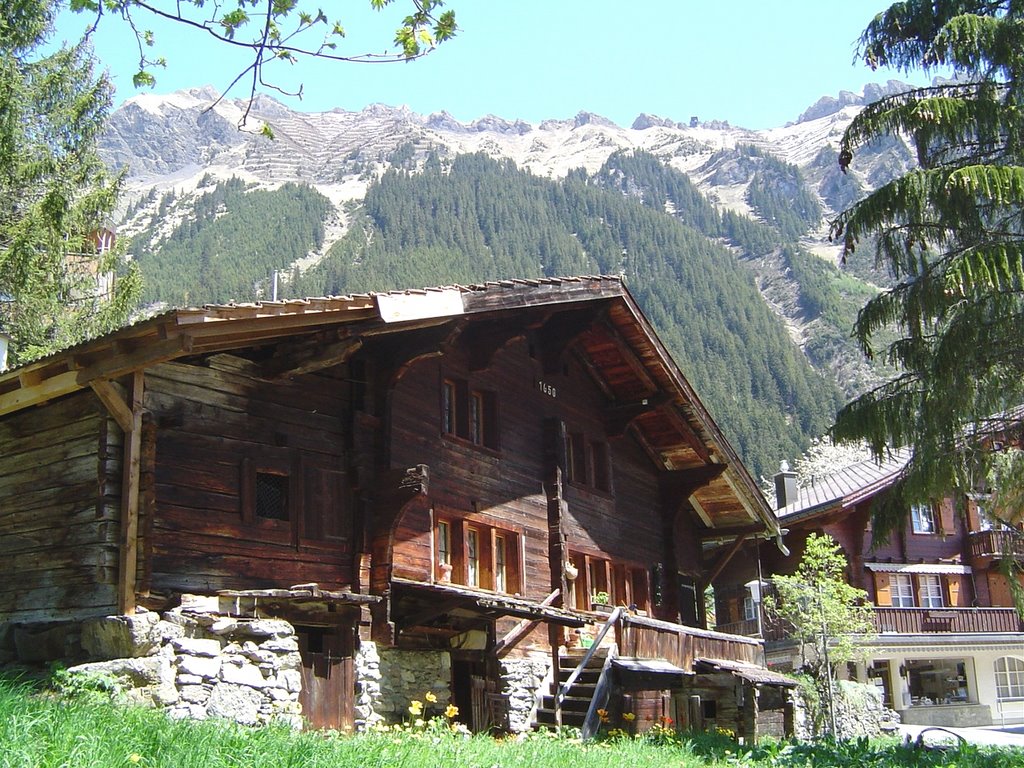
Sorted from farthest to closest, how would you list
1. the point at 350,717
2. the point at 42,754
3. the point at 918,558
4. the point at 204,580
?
the point at 918,558 < the point at 350,717 < the point at 204,580 < the point at 42,754

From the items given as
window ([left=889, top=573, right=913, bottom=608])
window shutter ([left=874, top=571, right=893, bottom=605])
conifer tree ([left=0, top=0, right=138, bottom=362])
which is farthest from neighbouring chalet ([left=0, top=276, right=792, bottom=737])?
window ([left=889, top=573, right=913, bottom=608])

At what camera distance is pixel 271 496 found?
1477cm

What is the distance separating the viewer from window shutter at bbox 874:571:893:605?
38.6 meters

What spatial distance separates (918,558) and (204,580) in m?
32.3

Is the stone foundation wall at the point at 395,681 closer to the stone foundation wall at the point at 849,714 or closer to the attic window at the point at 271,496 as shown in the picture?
the attic window at the point at 271,496

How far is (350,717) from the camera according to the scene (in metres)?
14.5

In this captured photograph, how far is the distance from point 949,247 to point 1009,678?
95.2 ft

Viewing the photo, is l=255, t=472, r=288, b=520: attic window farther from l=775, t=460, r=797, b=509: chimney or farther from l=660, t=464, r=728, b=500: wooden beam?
l=775, t=460, r=797, b=509: chimney

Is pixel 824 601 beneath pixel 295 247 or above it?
beneath

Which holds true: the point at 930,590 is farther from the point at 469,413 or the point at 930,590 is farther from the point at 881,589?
the point at 469,413

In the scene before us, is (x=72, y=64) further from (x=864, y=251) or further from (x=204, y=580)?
(x=864, y=251)

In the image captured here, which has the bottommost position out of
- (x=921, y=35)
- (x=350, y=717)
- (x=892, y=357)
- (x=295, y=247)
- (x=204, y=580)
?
(x=350, y=717)

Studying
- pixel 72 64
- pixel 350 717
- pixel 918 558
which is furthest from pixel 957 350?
pixel 918 558

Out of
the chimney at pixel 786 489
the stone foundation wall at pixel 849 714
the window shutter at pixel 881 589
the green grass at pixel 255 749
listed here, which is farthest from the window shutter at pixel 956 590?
the green grass at pixel 255 749
